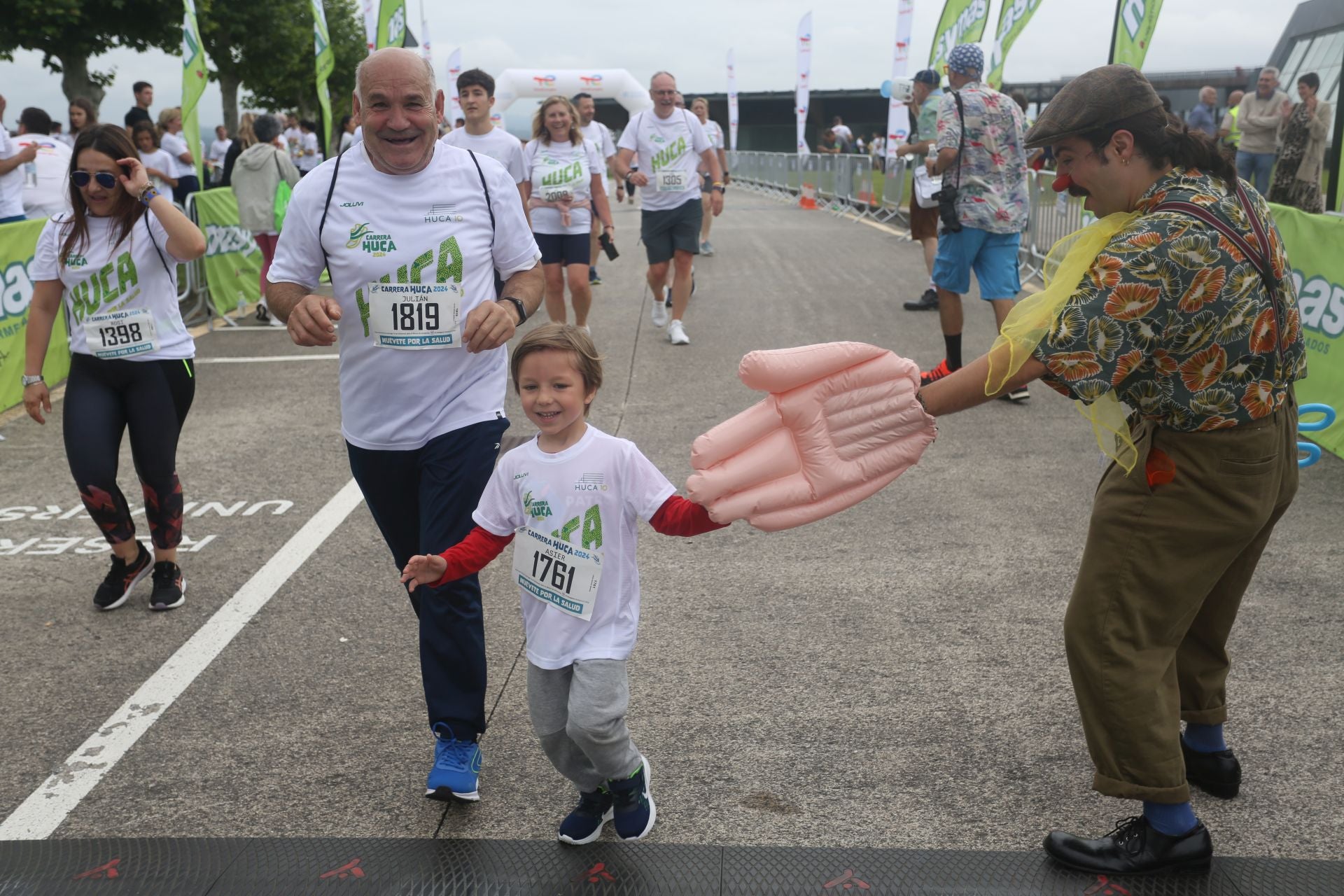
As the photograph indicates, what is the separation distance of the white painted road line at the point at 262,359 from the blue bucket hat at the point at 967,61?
5.35 metres

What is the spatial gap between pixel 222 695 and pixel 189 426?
433cm

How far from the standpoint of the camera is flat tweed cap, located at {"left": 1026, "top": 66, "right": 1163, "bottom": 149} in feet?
8.87

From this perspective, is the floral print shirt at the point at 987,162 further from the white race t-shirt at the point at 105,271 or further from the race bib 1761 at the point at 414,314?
the race bib 1761 at the point at 414,314

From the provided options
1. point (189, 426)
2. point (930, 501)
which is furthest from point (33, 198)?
point (930, 501)

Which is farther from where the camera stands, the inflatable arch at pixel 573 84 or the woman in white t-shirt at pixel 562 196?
the inflatable arch at pixel 573 84

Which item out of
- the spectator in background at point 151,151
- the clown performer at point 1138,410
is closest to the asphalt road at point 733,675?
the clown performer at point 1138,410

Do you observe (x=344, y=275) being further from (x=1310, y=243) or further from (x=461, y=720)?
(x=1310, y=243)

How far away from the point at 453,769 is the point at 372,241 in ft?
4.81

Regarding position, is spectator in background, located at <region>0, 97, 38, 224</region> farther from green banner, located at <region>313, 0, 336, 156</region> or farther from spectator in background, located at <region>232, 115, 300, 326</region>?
green banner, located at <region>313, 0, 336, 156</region>

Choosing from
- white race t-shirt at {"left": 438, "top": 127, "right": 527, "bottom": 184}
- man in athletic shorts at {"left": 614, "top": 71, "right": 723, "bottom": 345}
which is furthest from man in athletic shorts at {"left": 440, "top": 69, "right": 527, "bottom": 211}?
man in athletic shorts at {"left": 614, "top": 71, "right": 723, "bottom": 345}

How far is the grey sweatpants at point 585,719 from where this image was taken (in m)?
2.92

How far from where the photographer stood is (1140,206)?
2.77 metres

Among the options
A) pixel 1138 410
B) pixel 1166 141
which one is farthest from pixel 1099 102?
pixel 1138 410

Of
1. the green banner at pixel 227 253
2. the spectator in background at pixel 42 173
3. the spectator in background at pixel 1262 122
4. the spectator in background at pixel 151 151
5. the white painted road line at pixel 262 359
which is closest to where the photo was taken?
the white painted road line at pixel 262 359
